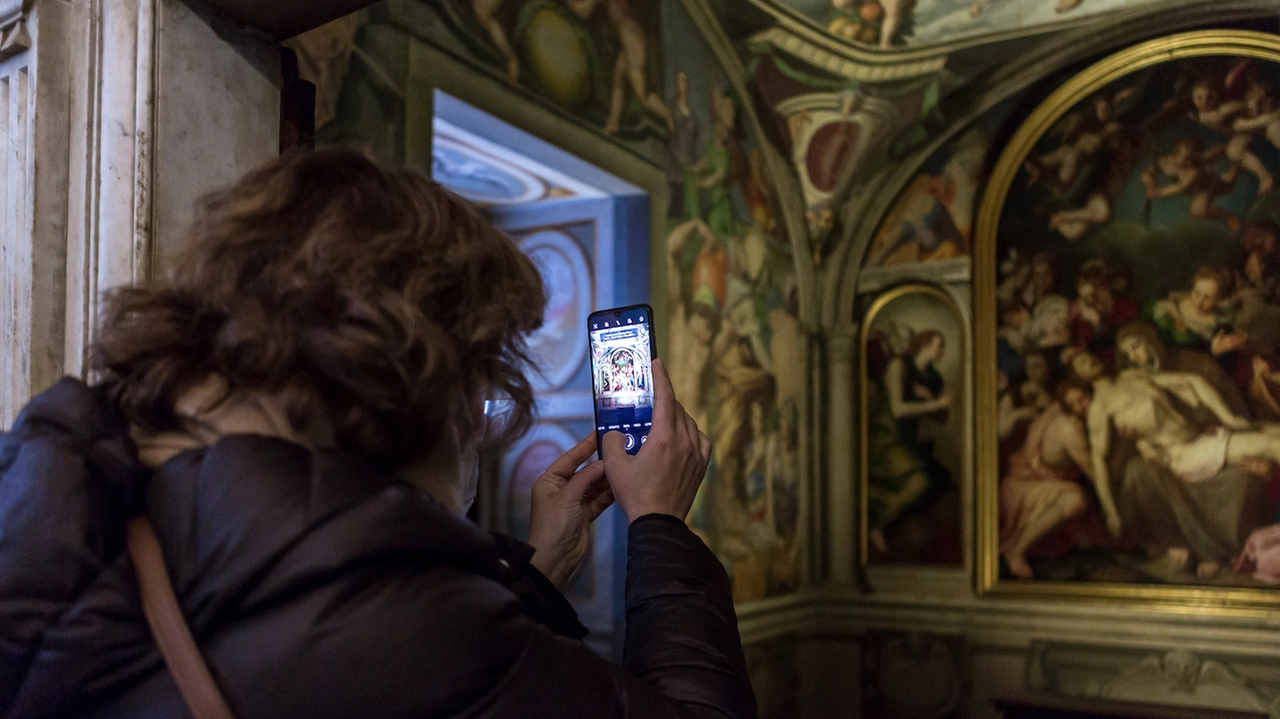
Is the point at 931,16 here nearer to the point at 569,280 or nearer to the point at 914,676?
the point at 569,280

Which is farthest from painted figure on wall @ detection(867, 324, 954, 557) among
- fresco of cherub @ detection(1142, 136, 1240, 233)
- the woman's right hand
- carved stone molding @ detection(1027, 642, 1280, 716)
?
the woman's right hand

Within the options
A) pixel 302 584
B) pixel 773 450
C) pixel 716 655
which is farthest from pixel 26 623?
pixel 773 450

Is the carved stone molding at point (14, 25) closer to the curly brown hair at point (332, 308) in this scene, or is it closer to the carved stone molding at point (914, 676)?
the curly brown hair at point (332, 308)

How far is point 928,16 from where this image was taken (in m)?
6.04

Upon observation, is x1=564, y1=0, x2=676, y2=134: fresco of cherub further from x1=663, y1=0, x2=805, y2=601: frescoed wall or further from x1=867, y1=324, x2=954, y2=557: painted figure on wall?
x1=867, y1=324, x2=954, y2=557: painted figure on wall

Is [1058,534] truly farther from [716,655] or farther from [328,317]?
[328,317]

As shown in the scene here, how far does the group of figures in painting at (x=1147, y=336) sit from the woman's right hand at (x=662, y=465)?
552cm

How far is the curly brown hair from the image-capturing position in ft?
3.54

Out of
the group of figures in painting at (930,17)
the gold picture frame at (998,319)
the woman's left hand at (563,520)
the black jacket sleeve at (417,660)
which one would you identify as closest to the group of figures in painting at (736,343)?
the group of figures in painting at (930,17)

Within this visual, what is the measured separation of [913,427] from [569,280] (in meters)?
2.95

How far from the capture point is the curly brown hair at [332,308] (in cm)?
108

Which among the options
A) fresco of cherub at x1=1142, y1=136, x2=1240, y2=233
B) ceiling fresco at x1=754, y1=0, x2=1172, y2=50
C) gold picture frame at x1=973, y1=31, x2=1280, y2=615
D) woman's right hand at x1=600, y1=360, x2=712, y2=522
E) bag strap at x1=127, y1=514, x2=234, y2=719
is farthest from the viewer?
fresco of cherub at x1=1142, y1=136, x2=1240, y2=233

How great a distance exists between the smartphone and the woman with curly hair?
0.62 meters

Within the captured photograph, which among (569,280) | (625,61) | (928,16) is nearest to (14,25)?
(625,61)
